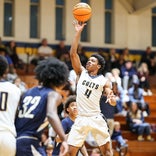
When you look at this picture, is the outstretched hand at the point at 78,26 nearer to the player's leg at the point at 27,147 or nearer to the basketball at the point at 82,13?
the basketball at the point at 82,13

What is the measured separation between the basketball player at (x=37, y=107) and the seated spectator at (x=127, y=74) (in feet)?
42.6

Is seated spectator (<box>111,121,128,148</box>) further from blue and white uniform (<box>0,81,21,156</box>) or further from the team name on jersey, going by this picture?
blue and white uniform (<box>0,81,21,156</box>)

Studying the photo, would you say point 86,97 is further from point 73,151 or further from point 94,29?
point 94,29

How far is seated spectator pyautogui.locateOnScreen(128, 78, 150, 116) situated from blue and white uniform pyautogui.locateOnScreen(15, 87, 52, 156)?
1120cm

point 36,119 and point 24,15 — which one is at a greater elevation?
point 24,15

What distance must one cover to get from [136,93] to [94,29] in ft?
14.2

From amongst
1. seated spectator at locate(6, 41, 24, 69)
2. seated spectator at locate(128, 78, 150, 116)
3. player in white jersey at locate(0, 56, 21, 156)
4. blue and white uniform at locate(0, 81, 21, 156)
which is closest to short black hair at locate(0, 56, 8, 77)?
player in white jersey at locate(0, 56, 21, 156)

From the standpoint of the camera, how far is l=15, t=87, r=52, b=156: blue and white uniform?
579 cm

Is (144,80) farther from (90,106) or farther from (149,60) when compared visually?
(90,106)

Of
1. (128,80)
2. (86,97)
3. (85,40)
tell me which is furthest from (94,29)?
(86,97)

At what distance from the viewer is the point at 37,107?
228 inches

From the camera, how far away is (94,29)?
21.7 metres

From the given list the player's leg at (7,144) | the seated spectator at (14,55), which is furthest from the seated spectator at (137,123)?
the player's leg at (7,144)

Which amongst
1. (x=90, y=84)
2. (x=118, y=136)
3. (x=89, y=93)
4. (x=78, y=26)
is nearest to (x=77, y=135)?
(x=89, y=93)
